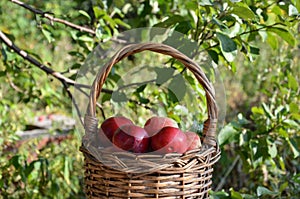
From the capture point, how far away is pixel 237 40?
5.25 ft

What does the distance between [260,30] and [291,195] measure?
694mm

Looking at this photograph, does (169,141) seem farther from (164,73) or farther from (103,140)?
(164,73)

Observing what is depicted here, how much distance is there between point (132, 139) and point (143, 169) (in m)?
0.08

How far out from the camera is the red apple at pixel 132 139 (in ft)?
3.92

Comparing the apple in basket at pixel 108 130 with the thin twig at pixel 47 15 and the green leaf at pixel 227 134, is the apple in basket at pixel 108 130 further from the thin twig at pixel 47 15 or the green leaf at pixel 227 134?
the thin twig at pixel 47 15

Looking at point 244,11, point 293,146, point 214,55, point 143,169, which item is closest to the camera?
point 143,169

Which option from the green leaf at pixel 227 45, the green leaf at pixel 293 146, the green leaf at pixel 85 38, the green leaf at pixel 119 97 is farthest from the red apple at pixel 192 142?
the green leaf at pixel 85 38

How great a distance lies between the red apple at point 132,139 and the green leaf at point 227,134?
63 cm

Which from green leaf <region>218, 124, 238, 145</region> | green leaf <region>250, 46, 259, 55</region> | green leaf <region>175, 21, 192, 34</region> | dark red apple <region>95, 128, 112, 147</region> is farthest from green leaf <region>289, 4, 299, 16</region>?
A: dark red apple <region>95, 128, 112, 147</region>

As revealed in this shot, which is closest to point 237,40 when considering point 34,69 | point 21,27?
point 34,69

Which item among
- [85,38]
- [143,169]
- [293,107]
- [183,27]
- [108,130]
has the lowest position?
[143,169]

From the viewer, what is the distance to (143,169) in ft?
3.74

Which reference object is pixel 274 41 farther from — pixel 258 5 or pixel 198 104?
pixel 198 104

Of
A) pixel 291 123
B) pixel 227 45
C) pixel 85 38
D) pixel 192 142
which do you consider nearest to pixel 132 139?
pixel 192 142
